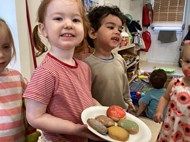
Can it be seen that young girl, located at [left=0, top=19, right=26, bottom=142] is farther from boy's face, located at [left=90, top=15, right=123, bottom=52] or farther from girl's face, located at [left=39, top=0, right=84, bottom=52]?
boy's face, located at [left=90, top=15, right=123, bottom=52]

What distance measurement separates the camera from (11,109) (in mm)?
755

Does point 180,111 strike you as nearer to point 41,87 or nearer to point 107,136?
point 107,136

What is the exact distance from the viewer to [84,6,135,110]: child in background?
106 cm

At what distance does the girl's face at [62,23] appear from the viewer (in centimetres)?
68

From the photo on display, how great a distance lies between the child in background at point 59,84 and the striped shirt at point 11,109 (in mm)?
119

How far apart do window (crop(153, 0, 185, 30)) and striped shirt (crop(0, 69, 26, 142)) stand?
4510 mm

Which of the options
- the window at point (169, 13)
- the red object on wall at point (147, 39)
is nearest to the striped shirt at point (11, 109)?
the red object on wall at point (147, 39)

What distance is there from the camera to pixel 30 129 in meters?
0.83

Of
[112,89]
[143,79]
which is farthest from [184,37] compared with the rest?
[112,89]

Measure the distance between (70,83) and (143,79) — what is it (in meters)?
2.89

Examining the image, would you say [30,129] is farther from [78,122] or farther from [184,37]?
[184,37]

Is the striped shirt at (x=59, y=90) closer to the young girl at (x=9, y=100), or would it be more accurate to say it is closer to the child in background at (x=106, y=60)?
the young girl at (x=9, y=100)

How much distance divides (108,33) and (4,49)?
1.77 feet

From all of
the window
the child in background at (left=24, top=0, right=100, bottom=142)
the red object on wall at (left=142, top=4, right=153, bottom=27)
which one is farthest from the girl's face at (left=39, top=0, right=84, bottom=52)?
the window
